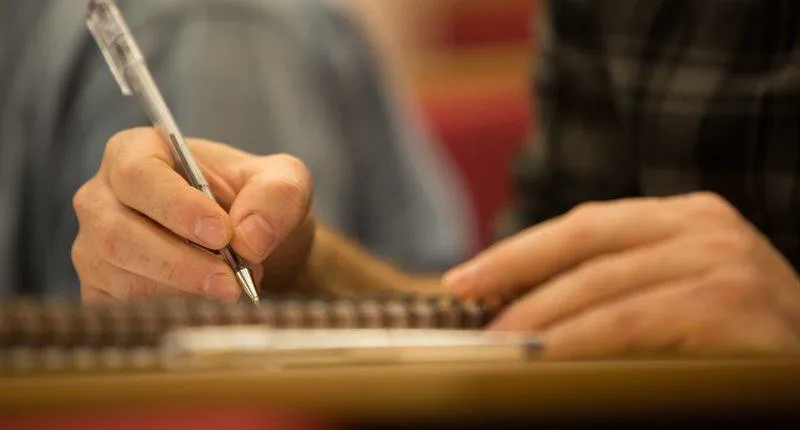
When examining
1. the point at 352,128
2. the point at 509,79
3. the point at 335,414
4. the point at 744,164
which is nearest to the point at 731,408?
the point at 335,414

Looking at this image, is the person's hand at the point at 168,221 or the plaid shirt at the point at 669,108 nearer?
the person's hand at the point at 168,221

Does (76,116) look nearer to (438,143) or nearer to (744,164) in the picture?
(744,164)

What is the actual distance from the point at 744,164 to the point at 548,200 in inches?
7.5

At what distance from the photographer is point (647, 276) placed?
346 millimetres

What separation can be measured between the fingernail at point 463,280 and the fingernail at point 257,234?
90mm

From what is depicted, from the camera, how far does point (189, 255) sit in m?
0.24

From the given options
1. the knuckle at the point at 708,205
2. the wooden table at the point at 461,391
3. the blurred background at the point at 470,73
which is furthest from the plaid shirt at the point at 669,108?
the blurred background at the point at 470,73

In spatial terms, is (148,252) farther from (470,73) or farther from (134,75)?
(470,73)

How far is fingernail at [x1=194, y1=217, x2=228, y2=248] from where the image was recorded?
24 cm

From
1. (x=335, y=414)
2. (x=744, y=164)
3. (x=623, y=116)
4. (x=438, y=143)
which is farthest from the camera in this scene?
(x=438, y=143)

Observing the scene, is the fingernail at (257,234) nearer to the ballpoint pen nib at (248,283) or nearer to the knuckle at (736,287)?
the ballpoint pen nib at (248,283)

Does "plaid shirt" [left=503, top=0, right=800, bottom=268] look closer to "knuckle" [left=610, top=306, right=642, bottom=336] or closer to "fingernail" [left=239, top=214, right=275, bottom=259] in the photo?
"knuckle" [left=610, top=306, right=642, bottom=336]

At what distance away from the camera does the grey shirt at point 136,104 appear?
28 centimetres

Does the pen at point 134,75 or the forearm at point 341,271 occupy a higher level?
the pen at point 134,75
